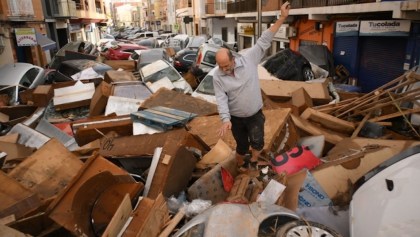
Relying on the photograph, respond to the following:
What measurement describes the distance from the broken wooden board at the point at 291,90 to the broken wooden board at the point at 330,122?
1.22 m

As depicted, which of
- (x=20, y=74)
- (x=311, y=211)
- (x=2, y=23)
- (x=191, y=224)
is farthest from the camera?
(x=2, y=23)

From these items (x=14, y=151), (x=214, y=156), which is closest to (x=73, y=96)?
(x=14, y=151)

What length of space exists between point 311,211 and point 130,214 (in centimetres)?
156

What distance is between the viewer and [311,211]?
9.69ft

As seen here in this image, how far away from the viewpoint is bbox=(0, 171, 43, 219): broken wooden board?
2732mm

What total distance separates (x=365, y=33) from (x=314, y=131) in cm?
761

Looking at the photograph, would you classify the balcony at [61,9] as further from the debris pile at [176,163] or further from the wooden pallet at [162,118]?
the wooden pallet at [162,118]

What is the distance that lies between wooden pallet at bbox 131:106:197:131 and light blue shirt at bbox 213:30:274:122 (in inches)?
37.0

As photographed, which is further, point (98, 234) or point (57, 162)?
point (57, 162)

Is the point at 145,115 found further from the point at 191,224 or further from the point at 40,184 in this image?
the point at 191,224

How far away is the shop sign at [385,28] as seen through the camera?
935cm

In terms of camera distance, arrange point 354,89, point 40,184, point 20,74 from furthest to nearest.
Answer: point 20,74 < point 354,89 < point 40,184

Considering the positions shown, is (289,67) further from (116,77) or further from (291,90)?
(116,77)

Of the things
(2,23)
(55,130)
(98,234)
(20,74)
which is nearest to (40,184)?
(98,234)
